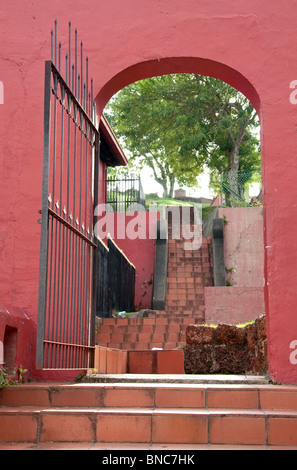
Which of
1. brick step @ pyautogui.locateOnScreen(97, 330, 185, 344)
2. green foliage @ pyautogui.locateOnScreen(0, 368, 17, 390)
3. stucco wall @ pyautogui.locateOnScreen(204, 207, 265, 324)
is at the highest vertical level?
stucco wall @ pyautogui.locateOnScreen(204, 207, 265, 324)

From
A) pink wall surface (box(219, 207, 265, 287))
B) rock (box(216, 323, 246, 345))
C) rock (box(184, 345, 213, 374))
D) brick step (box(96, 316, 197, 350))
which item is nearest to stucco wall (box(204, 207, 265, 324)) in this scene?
pink wall surface (box(219, 207, 265, 287))

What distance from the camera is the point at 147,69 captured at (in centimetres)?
545

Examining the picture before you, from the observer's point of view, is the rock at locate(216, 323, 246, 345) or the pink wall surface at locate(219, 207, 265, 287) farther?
the pink wall surface at locate(219, 207, 265, 287)

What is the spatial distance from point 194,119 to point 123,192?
11.9 ft

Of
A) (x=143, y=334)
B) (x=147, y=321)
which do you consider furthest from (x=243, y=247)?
(x=143, y=334)

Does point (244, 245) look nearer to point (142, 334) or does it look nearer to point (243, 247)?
point (243, 247)

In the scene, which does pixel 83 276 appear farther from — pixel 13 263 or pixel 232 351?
pixel 232 351

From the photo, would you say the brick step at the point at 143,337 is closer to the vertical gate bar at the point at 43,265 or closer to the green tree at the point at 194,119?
the vertical gate bar at the point at 43,265

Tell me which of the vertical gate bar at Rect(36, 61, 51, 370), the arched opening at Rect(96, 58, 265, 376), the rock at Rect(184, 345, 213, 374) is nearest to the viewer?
the vertical gate bar at Rect(36, 61, 51, 370)

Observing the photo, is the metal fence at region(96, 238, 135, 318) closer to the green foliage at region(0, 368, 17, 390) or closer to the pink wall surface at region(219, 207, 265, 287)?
the pink wall surface at region(219, 207, 265, 287)

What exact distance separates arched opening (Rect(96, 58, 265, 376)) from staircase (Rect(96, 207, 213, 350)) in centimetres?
418

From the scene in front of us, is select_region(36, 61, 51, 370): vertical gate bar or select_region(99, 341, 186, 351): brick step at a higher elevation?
select_region(36, 61, 51, 370): vertical gate bar

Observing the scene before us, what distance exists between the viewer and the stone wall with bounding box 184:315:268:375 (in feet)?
22.3

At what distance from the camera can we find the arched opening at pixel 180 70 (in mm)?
5238
